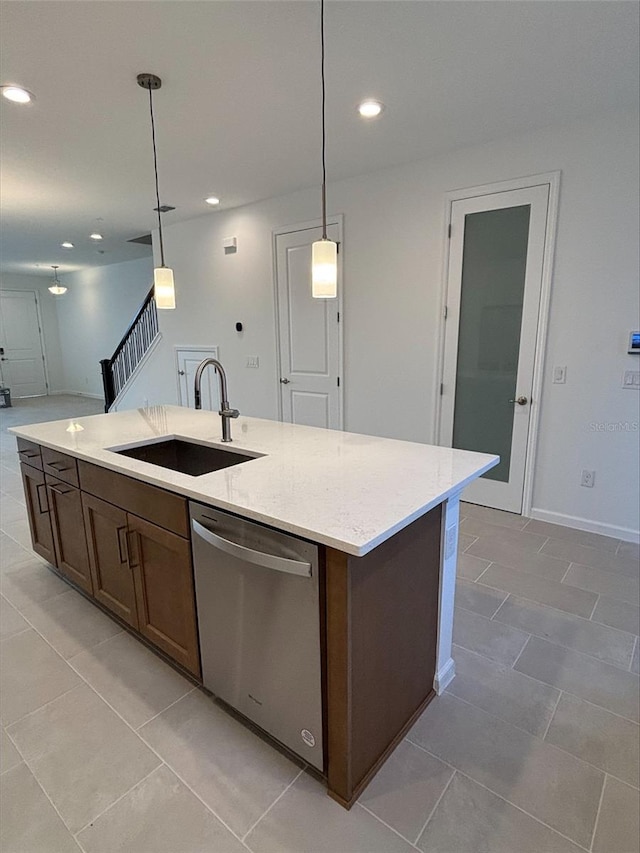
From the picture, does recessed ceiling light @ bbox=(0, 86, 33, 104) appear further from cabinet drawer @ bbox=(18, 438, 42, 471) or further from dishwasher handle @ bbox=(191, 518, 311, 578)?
dishwasher handle @ bbox=(191, 518, 311, 578)

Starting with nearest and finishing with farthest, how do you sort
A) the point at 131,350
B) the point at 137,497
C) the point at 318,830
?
1. the point at 318,830
2. the point at 137,497
3. the point at 131,350

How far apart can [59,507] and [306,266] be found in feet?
9.97

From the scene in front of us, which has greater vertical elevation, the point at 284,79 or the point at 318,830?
the point at 284,79

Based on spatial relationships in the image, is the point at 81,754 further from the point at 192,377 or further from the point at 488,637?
the point at 192,377

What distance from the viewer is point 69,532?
2.34 metres

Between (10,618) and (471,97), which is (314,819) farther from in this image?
(471,97)

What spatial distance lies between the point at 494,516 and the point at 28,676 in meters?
3.03

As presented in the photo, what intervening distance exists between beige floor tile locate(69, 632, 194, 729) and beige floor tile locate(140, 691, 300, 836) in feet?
0.25

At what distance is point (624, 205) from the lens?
2764mm

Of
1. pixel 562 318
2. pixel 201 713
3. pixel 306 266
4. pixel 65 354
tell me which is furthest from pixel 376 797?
pixel 65 354

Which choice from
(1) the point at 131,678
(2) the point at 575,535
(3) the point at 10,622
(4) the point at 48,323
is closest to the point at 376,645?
(1) the point at 131,678

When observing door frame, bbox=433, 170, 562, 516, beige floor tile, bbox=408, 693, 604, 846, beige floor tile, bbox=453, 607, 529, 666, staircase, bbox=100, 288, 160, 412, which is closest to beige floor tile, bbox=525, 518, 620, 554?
door frame, bbox=433, 170, 562, 516

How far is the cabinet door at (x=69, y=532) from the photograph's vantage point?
7.28ft

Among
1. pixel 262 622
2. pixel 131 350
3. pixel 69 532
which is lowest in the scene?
pixel 69 532
